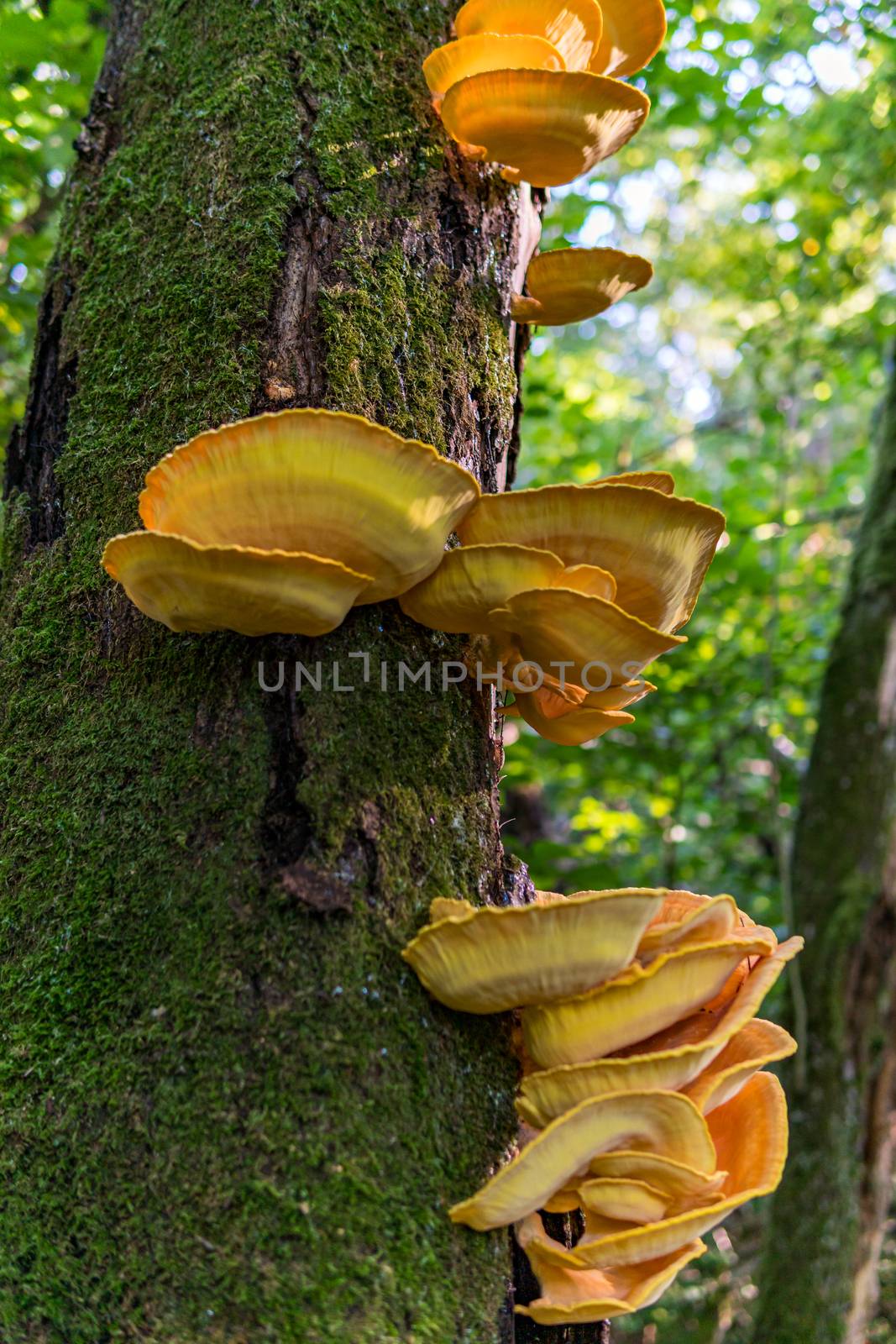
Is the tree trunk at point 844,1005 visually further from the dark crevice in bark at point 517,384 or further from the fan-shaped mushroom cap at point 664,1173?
the fan-shaped mushroom cap at point 664,1173

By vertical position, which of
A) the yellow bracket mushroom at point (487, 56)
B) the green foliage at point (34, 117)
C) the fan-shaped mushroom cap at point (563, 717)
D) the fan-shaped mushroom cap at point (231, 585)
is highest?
the green foliage at point (34, 117)

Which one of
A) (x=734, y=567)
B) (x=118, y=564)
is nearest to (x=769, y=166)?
(x=734, y=567)

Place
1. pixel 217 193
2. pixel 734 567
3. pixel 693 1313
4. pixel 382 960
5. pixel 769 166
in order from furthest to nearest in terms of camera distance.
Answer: pixel 769 166 → pixel 693 1313 → pixel 734 567 → pixel 217 193 → pixel 382 960

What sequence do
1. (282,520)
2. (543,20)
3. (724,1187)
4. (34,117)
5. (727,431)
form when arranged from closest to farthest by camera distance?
1. (282,520)
2. (724,1187)
3. (543,20)
4. (34,117)
5. (727,431)

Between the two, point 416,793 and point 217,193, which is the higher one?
point 217,193

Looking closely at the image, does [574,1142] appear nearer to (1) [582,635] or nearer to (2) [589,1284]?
(2) [589,1284]

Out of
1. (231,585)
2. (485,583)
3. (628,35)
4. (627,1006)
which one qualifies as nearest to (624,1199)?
(627,1006)

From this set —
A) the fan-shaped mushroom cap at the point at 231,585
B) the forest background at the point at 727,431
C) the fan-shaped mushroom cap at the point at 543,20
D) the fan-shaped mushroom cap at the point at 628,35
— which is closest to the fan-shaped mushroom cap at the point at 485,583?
the fan-shaped mushroom cap at the point at 231,585

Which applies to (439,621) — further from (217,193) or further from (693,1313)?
(693,1313)
